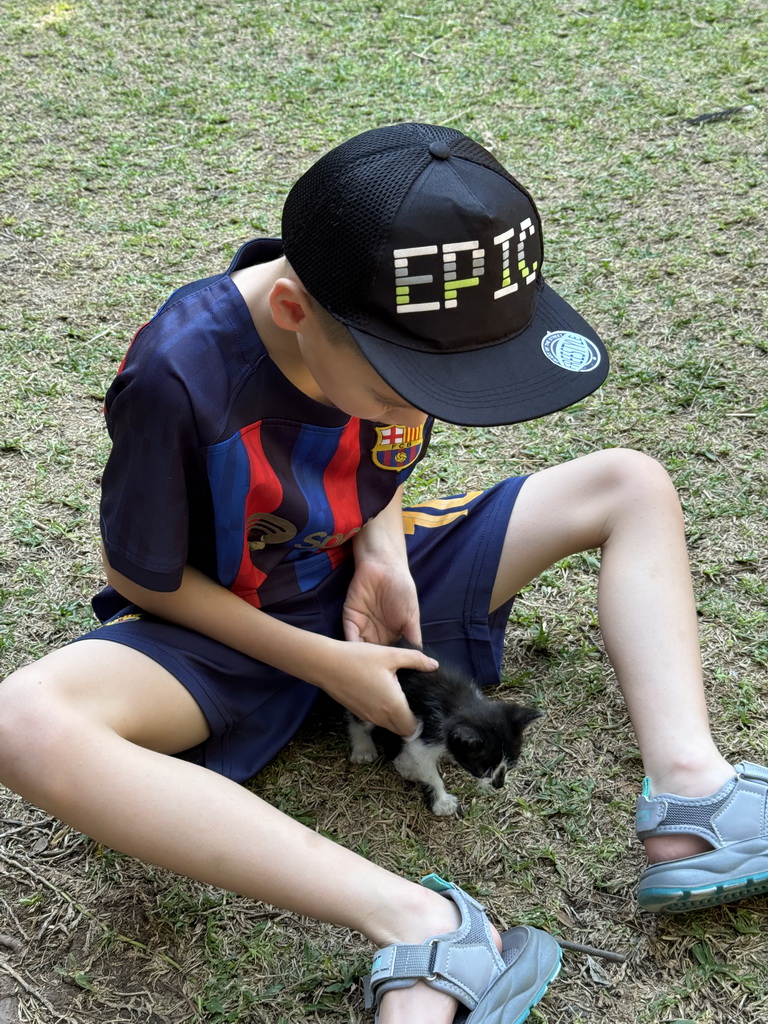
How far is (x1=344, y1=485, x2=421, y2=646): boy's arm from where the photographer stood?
221cm

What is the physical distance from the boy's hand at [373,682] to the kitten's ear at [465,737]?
3.6 inches

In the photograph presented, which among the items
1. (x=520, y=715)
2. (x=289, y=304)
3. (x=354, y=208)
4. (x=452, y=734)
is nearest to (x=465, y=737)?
(x=452, y=734)

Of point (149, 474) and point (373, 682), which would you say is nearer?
point (149, 474)

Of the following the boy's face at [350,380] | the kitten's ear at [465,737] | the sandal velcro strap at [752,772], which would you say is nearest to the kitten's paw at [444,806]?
the kitten's ear at [465,737]

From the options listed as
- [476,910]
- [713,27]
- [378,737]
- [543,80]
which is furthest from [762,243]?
[476,910]

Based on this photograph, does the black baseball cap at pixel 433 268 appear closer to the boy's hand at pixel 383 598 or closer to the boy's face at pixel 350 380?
the boy's face at pixel 350 380

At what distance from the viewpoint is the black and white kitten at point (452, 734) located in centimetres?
208

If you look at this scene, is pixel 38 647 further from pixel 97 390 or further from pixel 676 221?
pixel 676 221

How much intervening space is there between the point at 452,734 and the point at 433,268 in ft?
3.26

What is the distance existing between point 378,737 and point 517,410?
3.14ft

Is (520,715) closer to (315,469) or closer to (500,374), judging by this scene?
(315,469)

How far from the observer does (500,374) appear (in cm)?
158

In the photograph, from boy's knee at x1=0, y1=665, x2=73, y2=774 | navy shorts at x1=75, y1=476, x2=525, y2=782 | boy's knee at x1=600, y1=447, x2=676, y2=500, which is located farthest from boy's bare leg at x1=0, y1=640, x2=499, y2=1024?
boy's knee at x1=600, y1=447, x2=676, y2=500

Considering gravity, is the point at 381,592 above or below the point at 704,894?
above
